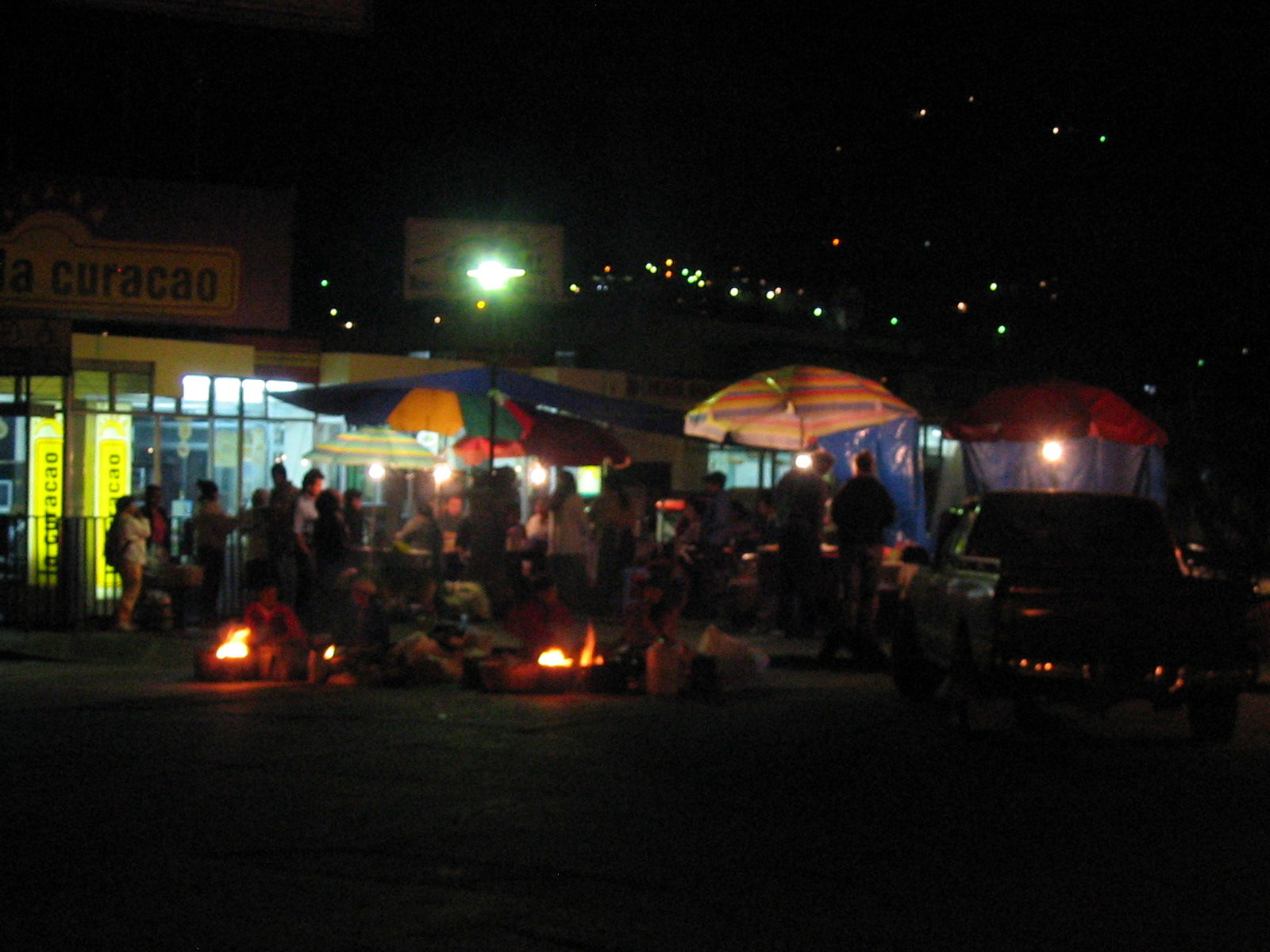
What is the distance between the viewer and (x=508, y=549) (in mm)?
19219

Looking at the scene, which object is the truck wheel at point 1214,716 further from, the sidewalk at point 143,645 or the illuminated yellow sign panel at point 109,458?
the illuminated yellow sign panel at point 109,458

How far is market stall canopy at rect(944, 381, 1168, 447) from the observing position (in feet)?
57.9

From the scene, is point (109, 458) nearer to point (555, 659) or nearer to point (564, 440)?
point (564, 440)

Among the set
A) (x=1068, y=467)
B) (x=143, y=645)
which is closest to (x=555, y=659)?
(x=143, y=645)

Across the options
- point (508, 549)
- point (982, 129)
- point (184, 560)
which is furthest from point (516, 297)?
point (982, 129)

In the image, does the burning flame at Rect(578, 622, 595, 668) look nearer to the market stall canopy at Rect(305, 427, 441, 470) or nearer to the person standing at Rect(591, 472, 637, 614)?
the person standing at Rect(591, 472, 637, 614)

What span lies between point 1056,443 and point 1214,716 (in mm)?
10152

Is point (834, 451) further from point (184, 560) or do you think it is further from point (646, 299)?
point (646, 299)

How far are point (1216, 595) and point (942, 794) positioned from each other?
2.91m

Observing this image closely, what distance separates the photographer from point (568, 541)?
773 inches

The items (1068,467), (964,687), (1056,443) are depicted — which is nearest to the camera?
(964,687)

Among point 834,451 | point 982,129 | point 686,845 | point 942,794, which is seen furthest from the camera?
point 982,129

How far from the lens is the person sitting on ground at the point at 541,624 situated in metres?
12.4

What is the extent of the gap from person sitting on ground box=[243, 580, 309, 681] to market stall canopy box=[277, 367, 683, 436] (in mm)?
4250
